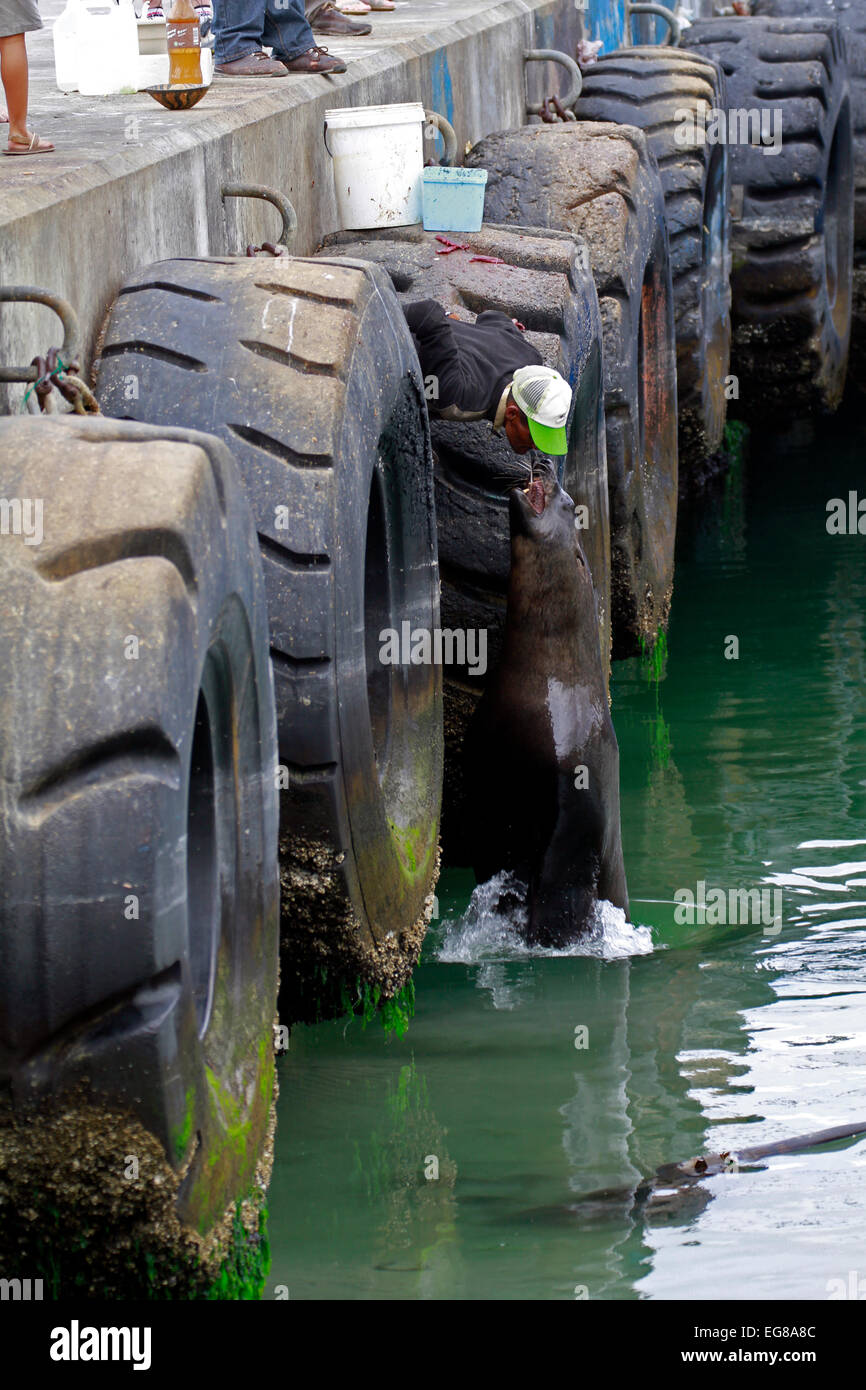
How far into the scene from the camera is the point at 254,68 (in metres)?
6.93

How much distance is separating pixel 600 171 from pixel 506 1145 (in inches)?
166

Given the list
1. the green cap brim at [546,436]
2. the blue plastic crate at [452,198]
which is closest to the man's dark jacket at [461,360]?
the green cap brim at [546,436]

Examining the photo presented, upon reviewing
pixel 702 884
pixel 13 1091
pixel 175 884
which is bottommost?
pixel 702 884

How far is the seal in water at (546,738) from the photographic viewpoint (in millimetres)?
5352

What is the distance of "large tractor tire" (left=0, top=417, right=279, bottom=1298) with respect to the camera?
2846 mm

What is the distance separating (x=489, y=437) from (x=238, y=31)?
2462 mm

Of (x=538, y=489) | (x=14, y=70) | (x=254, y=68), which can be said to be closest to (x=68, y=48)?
(x=254, y=68)

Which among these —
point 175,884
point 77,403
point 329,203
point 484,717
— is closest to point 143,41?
point 329,203

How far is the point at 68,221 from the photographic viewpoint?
4227 mm

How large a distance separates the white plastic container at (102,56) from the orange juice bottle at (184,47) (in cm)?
76

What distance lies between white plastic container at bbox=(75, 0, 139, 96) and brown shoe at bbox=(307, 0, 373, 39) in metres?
1.79

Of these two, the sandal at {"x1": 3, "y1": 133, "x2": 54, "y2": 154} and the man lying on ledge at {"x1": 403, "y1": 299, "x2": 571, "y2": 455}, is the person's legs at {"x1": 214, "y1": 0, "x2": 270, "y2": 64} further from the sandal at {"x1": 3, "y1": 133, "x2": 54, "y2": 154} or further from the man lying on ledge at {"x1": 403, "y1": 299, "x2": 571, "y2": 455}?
the sandal at {"x1": 3, "y1": 133, "x2": 54, "y2": 154}

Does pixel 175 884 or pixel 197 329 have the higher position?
pixel 197 329
